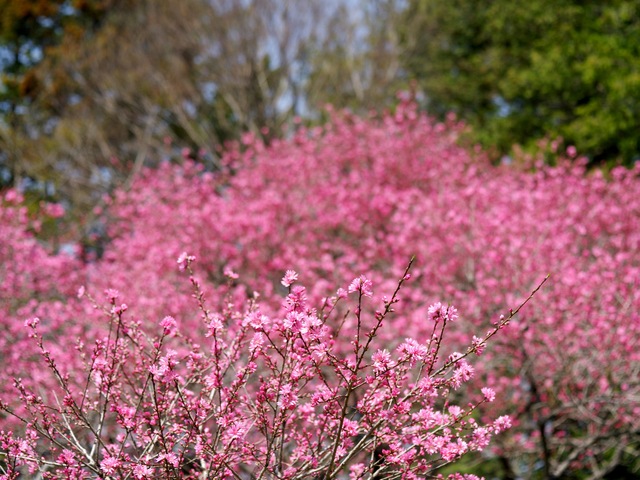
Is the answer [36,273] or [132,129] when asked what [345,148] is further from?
[132,129]

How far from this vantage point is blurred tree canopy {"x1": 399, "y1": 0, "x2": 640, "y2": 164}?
12.6 m

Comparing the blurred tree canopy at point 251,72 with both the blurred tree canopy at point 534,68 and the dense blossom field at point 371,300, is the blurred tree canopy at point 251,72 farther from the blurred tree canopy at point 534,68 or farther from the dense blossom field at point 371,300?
the dense blossom field at point 371,300

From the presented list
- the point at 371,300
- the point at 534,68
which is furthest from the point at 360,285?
the point at 534,68

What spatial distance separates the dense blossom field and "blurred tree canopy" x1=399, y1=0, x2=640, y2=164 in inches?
122

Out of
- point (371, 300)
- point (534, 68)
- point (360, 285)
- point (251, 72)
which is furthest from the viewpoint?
point (251, 72)

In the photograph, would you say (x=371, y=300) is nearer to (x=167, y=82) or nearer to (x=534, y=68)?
(x=534, y=68)

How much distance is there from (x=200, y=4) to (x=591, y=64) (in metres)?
9.92

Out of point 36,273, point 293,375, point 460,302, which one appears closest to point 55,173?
point 36,273

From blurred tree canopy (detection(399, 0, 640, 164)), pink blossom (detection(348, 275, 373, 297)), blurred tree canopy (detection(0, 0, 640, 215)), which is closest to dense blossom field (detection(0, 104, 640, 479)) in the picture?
pink blossom (detection(348, 275, 373, 297))

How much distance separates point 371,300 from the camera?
6.67m

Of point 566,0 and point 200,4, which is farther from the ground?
point 200,4

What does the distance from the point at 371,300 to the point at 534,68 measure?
9969mm

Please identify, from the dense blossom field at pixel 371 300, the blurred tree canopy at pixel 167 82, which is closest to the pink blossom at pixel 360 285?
the dense blossom field at pixel 371 300

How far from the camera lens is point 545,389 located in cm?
734
